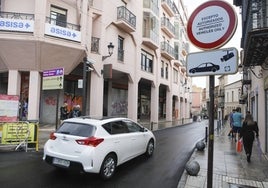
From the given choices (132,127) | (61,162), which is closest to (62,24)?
(132,127)

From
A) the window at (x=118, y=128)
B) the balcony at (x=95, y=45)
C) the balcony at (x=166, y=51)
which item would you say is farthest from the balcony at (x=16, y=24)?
the balcony at (x=166, y=51)

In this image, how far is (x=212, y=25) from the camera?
135 inches

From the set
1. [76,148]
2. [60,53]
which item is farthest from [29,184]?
[60,53]

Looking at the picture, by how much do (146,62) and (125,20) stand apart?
6.95 metres

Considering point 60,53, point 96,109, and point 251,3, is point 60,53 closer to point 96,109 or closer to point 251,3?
point 96,109

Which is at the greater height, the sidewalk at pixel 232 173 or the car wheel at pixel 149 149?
the car wheel at pixel 149 149

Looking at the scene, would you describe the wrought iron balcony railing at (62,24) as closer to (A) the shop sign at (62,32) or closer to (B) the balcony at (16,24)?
(A) the shop sign at (62,32)

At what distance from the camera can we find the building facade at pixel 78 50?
1374 centimetres

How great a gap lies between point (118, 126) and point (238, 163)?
4.43 m

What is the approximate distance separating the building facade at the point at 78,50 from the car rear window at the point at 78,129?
5.24m

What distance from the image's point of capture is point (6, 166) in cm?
708

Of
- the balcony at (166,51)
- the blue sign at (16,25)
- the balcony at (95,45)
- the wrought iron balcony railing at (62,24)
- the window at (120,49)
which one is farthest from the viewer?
the balcony at (166,51)

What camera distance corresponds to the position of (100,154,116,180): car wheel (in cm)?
605

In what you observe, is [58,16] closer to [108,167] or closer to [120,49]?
[120,49]
